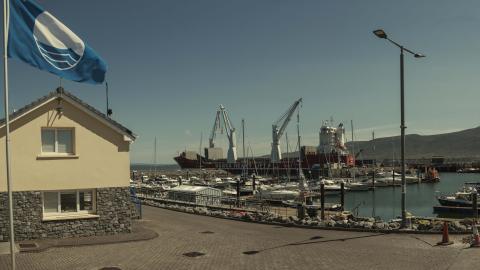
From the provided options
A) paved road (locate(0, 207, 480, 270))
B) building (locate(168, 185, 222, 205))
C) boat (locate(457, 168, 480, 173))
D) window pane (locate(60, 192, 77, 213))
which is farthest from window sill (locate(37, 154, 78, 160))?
boat (locate(457, 168, 480, 173))

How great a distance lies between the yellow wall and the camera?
2028 centimetres

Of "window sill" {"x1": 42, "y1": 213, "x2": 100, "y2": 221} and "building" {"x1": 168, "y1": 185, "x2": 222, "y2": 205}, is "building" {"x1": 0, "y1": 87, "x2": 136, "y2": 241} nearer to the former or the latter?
"window sill" {"x1": 42, "y1": 213, "x2": 100, "y2": 221}

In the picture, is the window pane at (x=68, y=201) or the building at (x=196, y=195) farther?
the building at (x=196, y=195)

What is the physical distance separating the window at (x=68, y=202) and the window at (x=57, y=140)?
1843mm

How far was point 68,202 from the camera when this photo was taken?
21.6 m

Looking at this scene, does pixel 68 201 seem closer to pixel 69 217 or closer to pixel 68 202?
pixel 68 202

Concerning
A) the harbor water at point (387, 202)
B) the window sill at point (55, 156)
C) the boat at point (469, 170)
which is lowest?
the harbor water at point (387, 202)

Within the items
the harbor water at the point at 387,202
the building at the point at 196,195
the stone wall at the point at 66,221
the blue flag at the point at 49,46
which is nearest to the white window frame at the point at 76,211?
the stone wall at the point at 66,221

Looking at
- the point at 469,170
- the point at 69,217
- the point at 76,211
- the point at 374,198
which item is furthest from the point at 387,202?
the point at 469,170

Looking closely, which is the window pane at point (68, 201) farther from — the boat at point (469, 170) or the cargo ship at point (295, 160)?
the boat at point (469, 170)

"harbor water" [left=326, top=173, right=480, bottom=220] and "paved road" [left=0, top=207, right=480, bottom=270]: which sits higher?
"paved road" [left=0, top=207, right=480, bottom=270]

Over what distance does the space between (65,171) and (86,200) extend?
1.76 m

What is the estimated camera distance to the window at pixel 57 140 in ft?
69.3

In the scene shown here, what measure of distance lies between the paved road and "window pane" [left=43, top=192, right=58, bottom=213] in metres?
3.02
